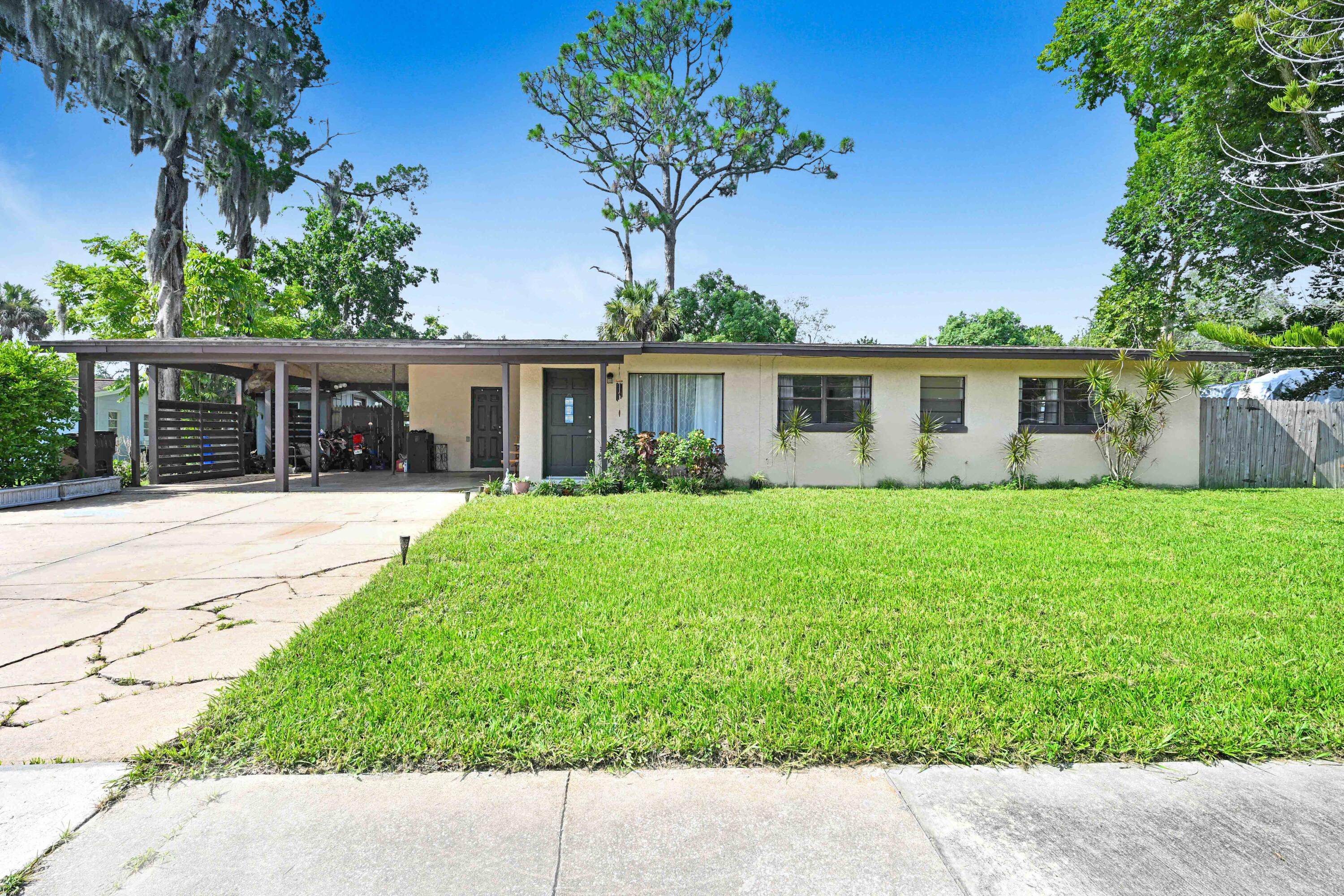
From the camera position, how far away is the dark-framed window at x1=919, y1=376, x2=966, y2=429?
36.5 ft

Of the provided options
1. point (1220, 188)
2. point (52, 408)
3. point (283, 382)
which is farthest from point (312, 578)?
point (1220, 188)

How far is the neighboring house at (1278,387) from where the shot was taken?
15.2 metres

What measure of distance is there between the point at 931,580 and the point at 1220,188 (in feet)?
51.4

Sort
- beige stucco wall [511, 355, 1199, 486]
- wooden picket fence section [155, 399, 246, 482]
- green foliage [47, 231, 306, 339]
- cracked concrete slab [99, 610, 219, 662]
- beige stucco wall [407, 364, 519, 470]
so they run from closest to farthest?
cracked concrete slab [99, 610, 219, 662] < beige stucco wall [511, 355, 1199, 486] < wooden picket fence section [155, 399, 246, 482] < beige stucco wall [407, 364, 519, 470] < green foliage [47, 231, 306, 339]

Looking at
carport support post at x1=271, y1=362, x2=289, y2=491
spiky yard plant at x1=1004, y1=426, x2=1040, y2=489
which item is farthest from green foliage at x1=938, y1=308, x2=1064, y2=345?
carport support post at x1=271, y1=362, x2=289, y2=491

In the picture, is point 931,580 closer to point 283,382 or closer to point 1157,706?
point 1157,706

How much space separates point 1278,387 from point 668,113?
21.7 metres

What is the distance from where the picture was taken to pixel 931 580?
4.55 m

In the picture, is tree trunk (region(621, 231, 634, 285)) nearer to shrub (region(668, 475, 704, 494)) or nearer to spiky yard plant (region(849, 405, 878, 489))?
spiky yard plant (region(849, 405, 878, 489))

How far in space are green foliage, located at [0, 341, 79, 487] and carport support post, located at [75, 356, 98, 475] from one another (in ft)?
0.41

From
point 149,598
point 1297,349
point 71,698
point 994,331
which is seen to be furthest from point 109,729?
point 994,331

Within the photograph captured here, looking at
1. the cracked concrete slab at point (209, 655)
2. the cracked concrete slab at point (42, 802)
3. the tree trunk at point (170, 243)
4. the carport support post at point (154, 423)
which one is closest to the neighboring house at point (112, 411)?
the tree trunk at point (170, 243)

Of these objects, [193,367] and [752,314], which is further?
[752,314]

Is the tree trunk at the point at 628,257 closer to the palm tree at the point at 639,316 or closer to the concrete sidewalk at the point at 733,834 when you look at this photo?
the palm tree at the point at 639,316
